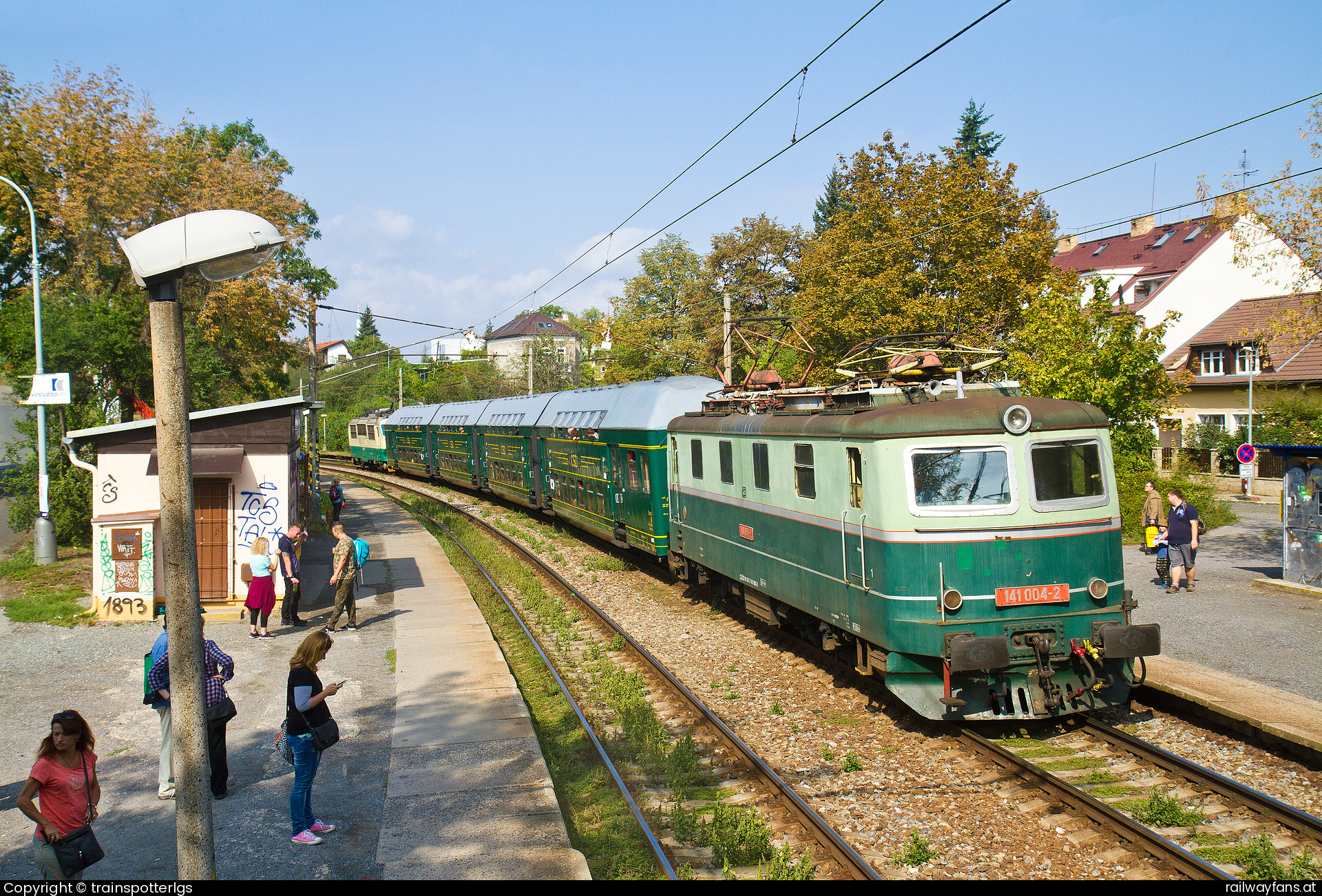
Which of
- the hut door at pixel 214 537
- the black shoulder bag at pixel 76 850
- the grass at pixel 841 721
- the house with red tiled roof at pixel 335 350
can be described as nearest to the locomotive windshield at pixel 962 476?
the grass at pixel 841 721

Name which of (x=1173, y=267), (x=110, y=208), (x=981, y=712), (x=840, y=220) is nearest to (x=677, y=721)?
(x=981, y=712)

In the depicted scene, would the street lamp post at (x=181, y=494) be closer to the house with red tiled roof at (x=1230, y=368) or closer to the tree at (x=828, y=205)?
the house with red tiled roof at (x=1230, y=368)

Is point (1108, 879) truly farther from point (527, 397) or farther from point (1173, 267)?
point (1173, 267)

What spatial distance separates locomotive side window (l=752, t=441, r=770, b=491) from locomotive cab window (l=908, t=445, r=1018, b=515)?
9.93 feet

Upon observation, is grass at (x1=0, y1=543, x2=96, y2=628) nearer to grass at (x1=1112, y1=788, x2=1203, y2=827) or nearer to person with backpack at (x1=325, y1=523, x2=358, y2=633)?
person with backpack at (x1=325, y1=523, x2=358, y2=633)

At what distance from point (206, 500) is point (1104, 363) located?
1805 cm

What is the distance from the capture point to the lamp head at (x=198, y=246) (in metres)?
4.21

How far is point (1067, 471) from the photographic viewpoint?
8250 mm

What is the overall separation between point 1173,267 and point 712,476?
137 ft

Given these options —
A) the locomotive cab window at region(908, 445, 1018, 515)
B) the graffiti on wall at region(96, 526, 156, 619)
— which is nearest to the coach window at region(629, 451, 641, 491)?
the graffiti on wall at region(96, 526, 156, 619)

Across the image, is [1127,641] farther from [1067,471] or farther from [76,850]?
[76,850]

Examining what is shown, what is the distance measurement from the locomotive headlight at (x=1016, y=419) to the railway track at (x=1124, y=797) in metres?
2.85

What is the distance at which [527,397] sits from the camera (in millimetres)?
28656

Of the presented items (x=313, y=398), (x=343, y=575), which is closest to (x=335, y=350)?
(x=313, y=398)
